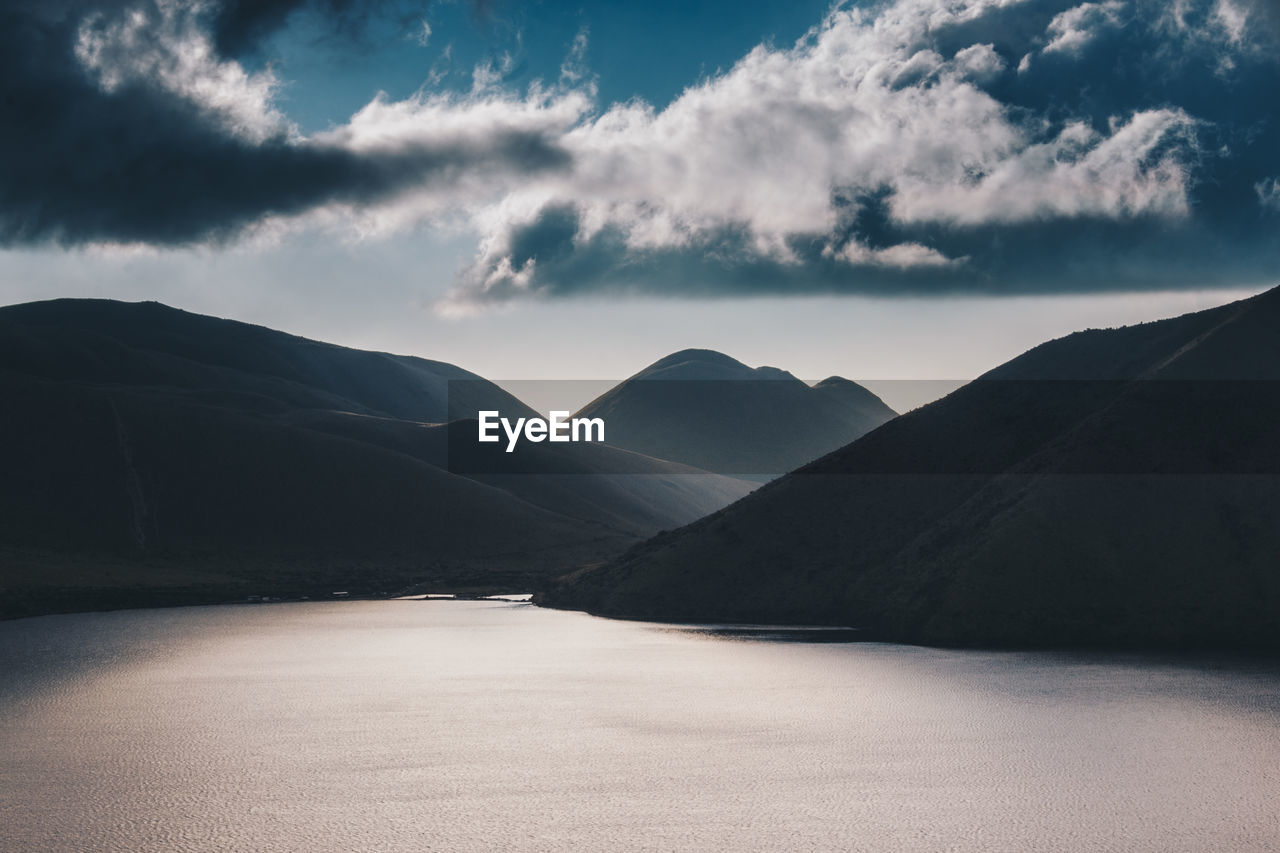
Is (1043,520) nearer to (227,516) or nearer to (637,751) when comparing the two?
(637,751)

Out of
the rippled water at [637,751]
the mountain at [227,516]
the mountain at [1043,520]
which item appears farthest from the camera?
the mountain at [227,516]

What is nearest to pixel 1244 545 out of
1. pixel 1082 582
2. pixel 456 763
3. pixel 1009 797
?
pixel 1082 582

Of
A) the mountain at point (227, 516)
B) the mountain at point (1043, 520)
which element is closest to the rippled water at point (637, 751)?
the mountain at point (1043, 520)

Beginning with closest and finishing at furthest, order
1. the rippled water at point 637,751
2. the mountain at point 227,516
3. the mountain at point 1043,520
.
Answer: the rippled water at point 637,751, the mountain at point 1043,520, the mountain at point 227,516

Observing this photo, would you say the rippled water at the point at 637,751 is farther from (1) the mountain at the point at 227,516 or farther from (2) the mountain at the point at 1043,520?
(1) the mountain at the point at 227,516

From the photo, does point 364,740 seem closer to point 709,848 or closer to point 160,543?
point 709,848

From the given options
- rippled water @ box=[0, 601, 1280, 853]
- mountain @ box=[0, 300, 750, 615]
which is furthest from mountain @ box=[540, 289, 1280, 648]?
mountain @ box=[0, 300, 750, 615]

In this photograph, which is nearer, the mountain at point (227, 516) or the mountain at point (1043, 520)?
the mountain at point (1043, 520)
